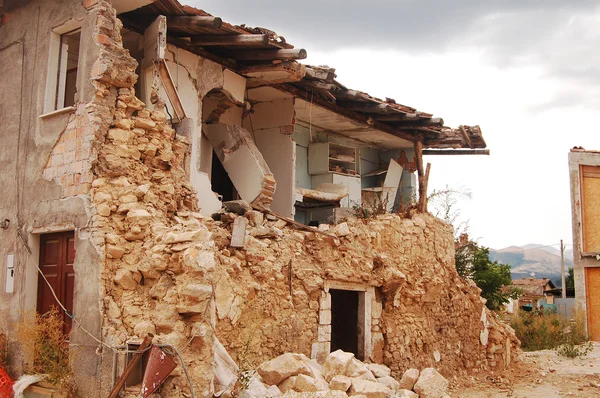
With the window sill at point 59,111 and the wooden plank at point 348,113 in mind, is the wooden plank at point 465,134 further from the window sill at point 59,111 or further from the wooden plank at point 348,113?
the window sill at point 59,111

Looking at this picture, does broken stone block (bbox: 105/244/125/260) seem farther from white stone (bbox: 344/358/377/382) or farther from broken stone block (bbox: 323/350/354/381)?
white stone (bbox: 344/358/377/382)

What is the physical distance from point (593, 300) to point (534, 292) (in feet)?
57.3

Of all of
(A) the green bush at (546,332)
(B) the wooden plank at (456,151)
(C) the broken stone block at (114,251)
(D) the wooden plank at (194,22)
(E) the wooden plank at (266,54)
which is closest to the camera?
(C) the broken stone block at (114,251)

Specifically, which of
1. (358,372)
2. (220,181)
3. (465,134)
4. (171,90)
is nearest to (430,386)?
(358,372)

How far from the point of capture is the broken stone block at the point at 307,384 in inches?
312

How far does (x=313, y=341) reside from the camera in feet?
33.2

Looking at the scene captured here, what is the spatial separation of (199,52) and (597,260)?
1572 cm

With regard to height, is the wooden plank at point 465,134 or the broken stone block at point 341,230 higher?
the wooden plank at point 465,134

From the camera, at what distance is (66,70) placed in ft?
30.3

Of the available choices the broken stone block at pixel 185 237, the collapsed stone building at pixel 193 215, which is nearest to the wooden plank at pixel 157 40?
the collapsed stone building at pixel 193 215

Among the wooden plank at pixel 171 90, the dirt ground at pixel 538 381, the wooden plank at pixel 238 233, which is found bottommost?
the dirt ground at pixel 538 381

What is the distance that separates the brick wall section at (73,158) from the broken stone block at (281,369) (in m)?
3.05

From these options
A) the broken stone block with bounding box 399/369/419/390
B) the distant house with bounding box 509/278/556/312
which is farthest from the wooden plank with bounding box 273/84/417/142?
the distant house with bounding box 509/278/556/312

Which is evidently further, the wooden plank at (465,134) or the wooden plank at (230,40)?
the wooden plank at (465,134)
